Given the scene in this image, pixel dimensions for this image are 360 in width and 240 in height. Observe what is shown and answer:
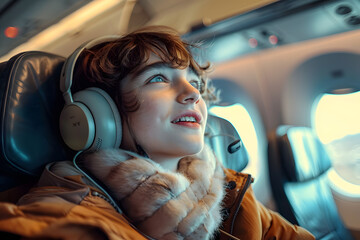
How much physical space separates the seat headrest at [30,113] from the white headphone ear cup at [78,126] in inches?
3.1

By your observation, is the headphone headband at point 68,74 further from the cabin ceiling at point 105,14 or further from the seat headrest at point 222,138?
the seat headrest at point 222,138

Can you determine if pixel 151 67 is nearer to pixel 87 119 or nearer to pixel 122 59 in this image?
pixel 122 59

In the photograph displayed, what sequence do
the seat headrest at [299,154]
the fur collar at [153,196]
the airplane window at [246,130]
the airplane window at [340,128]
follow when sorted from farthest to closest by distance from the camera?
the airplane window at [246,130] → the airplane window at [340,128] → the seat headrest at [299,154] → the fur collar at [153,196]

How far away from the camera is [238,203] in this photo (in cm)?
123

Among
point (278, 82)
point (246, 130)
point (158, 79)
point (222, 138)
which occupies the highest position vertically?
point (158, 79)

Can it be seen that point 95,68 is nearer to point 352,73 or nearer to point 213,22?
point 213,22

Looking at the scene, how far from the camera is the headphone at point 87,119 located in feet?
3.10

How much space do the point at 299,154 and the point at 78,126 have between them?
1345mm

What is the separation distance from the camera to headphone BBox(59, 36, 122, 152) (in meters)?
0.94

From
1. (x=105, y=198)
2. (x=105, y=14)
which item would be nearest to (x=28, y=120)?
(x=105, y=198)

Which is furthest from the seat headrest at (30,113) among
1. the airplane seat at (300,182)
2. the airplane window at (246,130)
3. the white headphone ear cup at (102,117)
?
the airplane window at (246,130)

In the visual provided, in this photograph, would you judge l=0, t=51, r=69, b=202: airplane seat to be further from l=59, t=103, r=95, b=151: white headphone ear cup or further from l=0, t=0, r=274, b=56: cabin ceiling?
l=0, t=0, r=274, b=56: cabin ceiling

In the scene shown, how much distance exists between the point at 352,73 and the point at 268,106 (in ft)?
2.42

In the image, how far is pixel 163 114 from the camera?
1.03m
